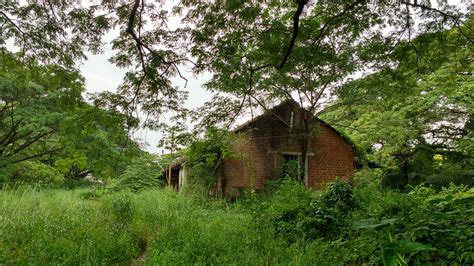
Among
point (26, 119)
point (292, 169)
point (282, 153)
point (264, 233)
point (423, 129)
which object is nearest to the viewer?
point (264, 233)

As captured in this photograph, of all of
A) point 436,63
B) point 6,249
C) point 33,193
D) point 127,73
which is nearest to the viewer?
point 6,249

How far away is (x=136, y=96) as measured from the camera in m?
6.58

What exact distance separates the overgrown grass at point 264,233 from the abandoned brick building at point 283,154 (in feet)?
28.1

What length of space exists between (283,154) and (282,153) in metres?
0.10

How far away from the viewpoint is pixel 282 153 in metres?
18.4

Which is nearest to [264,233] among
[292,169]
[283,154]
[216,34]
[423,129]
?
[216,34]

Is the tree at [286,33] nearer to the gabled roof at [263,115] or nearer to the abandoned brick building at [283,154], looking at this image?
the gabled roof at [263,115]

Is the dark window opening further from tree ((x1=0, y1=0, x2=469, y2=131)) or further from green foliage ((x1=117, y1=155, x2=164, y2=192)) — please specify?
tree ((x1=0, y1=0, x2=469, y2=131))

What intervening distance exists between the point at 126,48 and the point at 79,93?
108cm

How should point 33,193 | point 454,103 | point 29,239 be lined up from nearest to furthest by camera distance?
point 29,239
point 33,193
point 454,103

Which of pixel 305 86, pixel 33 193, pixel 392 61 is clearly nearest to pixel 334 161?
pixel 305 86

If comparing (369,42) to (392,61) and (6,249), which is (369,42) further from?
(6,249)

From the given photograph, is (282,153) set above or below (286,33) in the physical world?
below

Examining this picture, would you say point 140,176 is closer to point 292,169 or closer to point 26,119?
point 26,119
